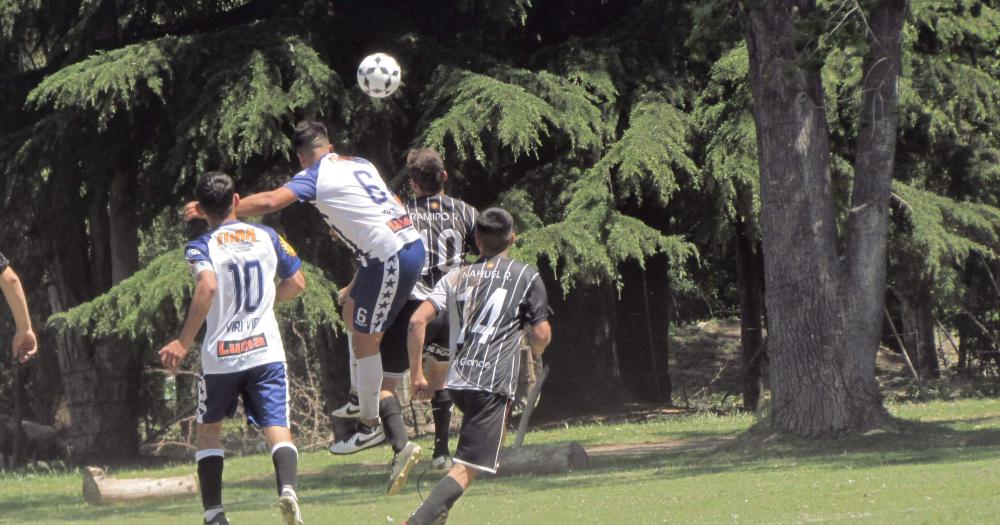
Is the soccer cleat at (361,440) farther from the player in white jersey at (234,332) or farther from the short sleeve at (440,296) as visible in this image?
the player in white jersey at (234,332)

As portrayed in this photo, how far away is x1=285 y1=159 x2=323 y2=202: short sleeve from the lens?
327 inches

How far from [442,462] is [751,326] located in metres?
14.1

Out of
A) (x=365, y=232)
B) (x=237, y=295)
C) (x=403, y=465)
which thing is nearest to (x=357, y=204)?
(x=365, y=232)

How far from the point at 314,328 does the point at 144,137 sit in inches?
196

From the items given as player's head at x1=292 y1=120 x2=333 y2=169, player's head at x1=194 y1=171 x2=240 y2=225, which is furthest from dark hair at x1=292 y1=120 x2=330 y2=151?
player's head at x1=194 y1=171 x2=240 y2=225

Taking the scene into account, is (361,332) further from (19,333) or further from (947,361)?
(947,361)

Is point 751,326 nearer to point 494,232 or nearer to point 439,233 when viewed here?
point 439,233

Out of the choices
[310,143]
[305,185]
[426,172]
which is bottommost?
[305,185]

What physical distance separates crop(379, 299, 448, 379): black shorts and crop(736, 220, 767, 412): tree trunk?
13.7 m

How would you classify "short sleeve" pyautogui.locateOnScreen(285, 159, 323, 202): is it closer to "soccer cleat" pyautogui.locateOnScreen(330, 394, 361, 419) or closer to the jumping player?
the jumping player

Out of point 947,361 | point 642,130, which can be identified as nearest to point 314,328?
point 642,130

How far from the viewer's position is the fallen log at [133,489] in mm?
12578

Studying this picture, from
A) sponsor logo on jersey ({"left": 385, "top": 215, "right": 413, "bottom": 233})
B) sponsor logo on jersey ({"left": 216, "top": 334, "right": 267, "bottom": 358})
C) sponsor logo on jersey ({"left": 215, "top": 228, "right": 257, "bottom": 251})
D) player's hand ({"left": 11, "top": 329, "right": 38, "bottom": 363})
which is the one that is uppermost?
sponsor logo on jersey ({"left": 385, "top": 215, "right": 413, "bottom": 233})

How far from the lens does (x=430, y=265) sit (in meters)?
9.53
